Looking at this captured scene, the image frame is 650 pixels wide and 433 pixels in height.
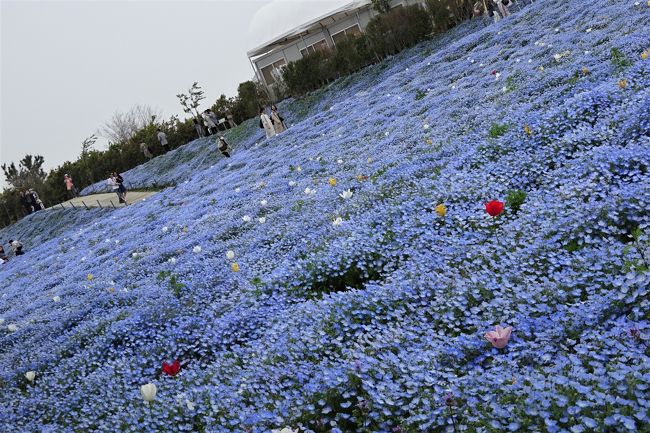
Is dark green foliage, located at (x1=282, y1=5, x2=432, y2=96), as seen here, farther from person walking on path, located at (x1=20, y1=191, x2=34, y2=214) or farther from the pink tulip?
the pink tulip

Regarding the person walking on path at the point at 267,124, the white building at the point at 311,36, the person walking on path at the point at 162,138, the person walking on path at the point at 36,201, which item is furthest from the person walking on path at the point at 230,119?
the person walking on path at the point at 36,201

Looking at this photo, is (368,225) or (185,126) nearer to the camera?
(368,225)

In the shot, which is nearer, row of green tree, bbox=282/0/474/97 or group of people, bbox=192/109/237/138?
row of green tree, bbox=282/0/474/97

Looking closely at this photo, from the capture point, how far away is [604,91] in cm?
776

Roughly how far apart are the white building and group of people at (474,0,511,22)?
12713 mm

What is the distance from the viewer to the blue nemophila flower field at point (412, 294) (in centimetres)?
333

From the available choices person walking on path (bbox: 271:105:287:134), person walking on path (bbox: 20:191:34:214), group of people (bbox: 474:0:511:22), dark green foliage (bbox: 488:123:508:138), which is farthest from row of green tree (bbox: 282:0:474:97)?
person walking on path (bbox: 20:191:34:214)

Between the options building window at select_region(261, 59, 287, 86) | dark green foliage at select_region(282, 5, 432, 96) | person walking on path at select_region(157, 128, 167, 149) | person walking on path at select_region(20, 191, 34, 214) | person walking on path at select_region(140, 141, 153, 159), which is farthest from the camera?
building window at select_region(261, 59, 287, 86)

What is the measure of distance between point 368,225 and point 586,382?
4293 millimetres

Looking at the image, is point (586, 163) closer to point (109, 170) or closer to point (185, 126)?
point (185, 126)

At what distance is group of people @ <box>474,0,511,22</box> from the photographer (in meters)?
25.2

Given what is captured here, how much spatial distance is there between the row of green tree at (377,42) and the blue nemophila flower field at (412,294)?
16.9 m

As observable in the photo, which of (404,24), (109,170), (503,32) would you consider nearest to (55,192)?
(109,170)

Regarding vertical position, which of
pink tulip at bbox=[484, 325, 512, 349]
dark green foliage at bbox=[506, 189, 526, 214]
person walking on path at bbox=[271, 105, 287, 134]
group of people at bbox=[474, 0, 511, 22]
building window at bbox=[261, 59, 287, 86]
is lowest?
dark green foliage at bbox=[506, 189, 526, 214]
